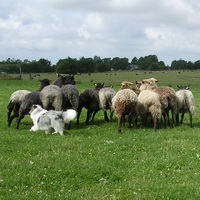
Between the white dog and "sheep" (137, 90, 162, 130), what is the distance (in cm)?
328

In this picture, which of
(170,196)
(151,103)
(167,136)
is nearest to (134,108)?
(151,103)

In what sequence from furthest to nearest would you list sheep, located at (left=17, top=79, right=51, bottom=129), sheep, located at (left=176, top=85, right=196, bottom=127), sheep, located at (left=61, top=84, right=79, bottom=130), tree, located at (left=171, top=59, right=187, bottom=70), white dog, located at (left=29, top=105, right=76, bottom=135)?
tree, located at (left=171, top=59, right=187, bottom=70), sheep, located at (left=176, top=85, right=196, bottom=127), sheep, located at (left=61, top=84, right=79, bottom=130), sheep, located at (left=17, top=79, right=51, bottom=129), white dog, located at (left=29, top=105, right=76, bottom=135)

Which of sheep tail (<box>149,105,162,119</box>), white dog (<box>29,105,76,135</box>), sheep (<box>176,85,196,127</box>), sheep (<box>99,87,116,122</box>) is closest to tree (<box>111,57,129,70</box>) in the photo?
sheep (<box>99,87,116,122</box>)

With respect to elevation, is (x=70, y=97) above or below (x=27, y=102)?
above

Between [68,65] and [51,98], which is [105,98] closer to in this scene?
[51,98]

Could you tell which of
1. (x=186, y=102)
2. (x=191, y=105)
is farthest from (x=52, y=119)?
(x=191, y=105)

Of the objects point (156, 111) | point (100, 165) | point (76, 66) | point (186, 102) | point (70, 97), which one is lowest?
point (100, 165)

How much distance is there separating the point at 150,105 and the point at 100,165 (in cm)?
582

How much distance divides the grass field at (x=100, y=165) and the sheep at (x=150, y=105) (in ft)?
2.70

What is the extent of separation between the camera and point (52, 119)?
12.2 m

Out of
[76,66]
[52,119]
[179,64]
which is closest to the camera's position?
[52,119]

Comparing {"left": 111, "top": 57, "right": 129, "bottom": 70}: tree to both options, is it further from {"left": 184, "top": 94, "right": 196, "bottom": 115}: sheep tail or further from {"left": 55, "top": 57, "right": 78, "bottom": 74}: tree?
{"left": 184, "top": 94, "right": 196, "bottom": 115}: sheep tail

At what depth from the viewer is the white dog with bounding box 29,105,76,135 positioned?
1208 cm

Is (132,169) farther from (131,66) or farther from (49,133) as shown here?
(131,66)
